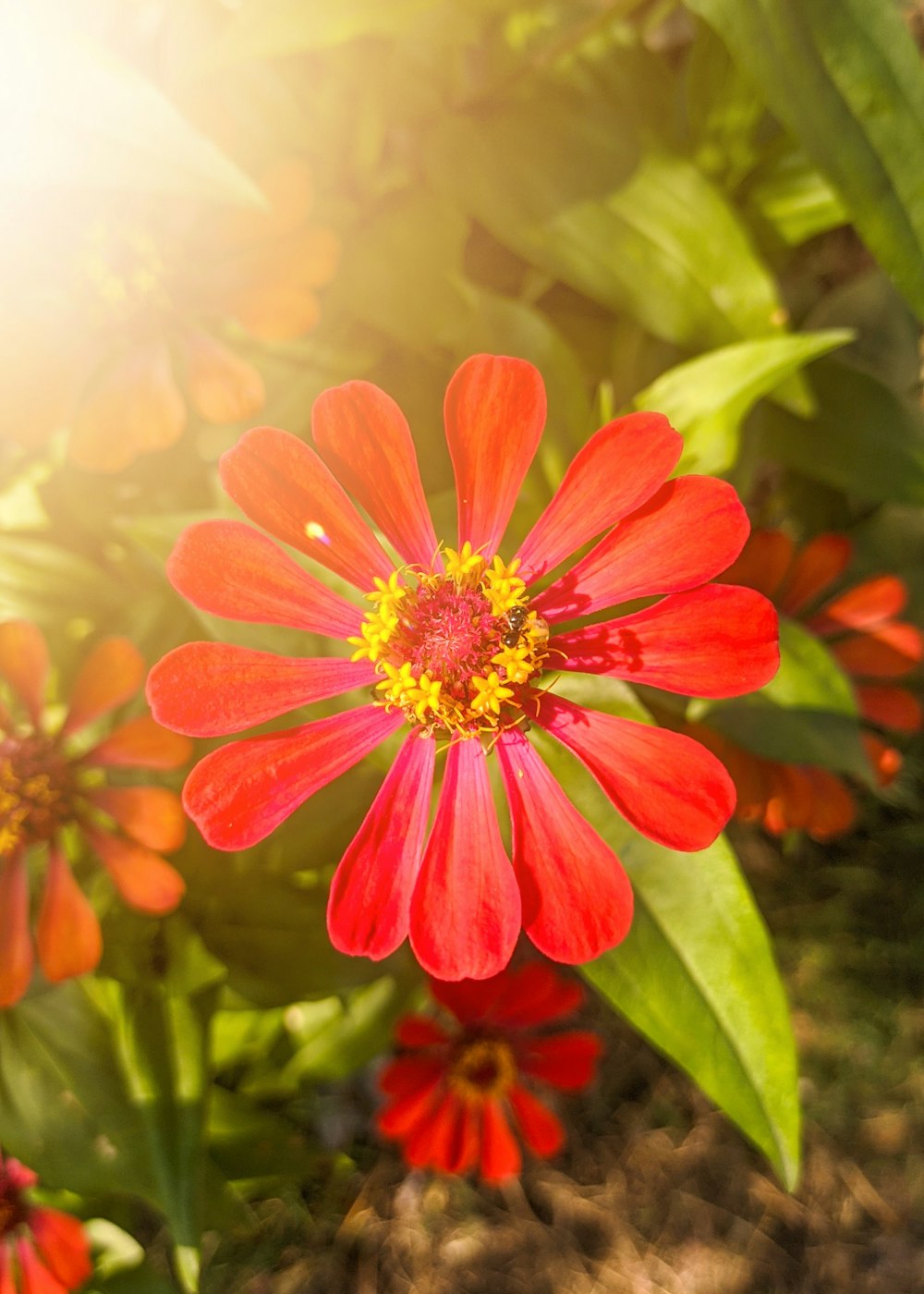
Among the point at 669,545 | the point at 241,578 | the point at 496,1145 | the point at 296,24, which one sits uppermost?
the point at 296,24

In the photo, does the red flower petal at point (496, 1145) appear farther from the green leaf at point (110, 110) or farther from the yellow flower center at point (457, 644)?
the green leaf at point (110, 110)

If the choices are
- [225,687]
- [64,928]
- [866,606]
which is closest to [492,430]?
[225,687]

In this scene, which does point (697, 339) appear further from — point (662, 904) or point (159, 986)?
point (159, 986)

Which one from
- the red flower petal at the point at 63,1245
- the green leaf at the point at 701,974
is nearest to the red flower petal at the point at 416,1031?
the red flower petal at the point at 63,1245

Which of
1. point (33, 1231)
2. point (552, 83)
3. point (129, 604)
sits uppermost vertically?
point (552, 83)

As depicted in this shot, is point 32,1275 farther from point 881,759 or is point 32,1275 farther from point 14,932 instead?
point 881,759

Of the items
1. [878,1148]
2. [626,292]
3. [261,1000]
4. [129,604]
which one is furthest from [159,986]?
[878,1148]
